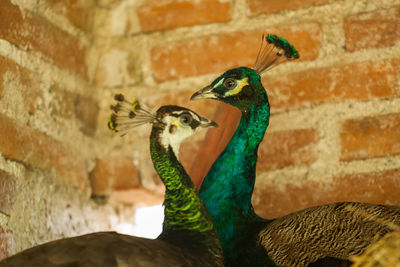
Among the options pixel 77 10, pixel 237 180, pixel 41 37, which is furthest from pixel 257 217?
pixel 77 10

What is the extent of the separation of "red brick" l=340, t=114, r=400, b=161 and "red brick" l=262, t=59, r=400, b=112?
0.06 metres

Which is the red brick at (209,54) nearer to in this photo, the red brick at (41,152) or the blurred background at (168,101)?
the blurred background at (168,101)

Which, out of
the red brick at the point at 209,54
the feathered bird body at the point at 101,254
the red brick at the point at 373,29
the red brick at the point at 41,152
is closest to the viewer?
the feathered bird body at the point at 101,254

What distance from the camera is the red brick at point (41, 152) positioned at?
127 centimetres

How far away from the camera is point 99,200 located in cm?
157

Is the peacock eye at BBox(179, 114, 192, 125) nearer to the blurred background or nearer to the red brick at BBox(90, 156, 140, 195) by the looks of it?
the blurred background

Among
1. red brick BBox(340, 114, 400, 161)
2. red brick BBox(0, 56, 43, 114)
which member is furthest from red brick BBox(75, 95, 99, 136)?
red brick BBox(340, 114, 400, 161)

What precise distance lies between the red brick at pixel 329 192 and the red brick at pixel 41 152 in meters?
0.48

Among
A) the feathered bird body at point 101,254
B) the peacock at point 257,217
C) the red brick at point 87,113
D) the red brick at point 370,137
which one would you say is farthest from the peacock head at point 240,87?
the red brick at point 87,113

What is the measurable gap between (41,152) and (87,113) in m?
0.24

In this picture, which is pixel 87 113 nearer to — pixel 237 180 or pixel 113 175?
pixel 113 175

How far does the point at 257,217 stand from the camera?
1.18m

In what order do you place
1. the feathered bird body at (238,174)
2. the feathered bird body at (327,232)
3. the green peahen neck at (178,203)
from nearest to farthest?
the feathered bird body at (327,232) → the green peahen neck at (178,203) → the feathered bird body at (238,174)

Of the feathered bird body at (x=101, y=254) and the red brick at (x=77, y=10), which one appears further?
the red brick at (x=77, y=10)
